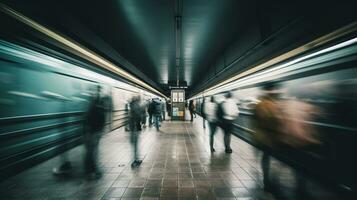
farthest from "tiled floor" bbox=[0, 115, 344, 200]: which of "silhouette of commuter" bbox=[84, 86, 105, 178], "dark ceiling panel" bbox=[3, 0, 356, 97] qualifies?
"dark ceiling panel" bbox=[3, 0, 356, 97]

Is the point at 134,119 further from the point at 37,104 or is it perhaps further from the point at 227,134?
the point at 227,134

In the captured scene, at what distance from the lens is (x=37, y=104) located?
453cm

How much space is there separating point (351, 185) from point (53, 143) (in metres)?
6.83

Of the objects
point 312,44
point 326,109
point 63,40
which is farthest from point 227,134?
point 63,40

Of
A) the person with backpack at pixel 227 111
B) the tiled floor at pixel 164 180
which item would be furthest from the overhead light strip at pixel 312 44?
the tiled floor at pixel 164 180

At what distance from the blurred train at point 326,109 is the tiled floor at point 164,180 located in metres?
0.38

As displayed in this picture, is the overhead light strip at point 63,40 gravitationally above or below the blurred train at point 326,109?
above

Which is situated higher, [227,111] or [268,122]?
[227,111]

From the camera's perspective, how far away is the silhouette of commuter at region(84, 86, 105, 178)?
3.64 meters

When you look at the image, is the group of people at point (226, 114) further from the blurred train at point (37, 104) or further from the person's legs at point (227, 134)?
the blurred train at point (37, 104)

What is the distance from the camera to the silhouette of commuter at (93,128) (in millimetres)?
3643

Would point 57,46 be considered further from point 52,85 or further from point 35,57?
point 52,85

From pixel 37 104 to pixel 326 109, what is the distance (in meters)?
6.63

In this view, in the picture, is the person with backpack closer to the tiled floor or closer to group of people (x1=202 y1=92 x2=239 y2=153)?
group of people (x1=202 y1=92 x2=239 y2=153)
